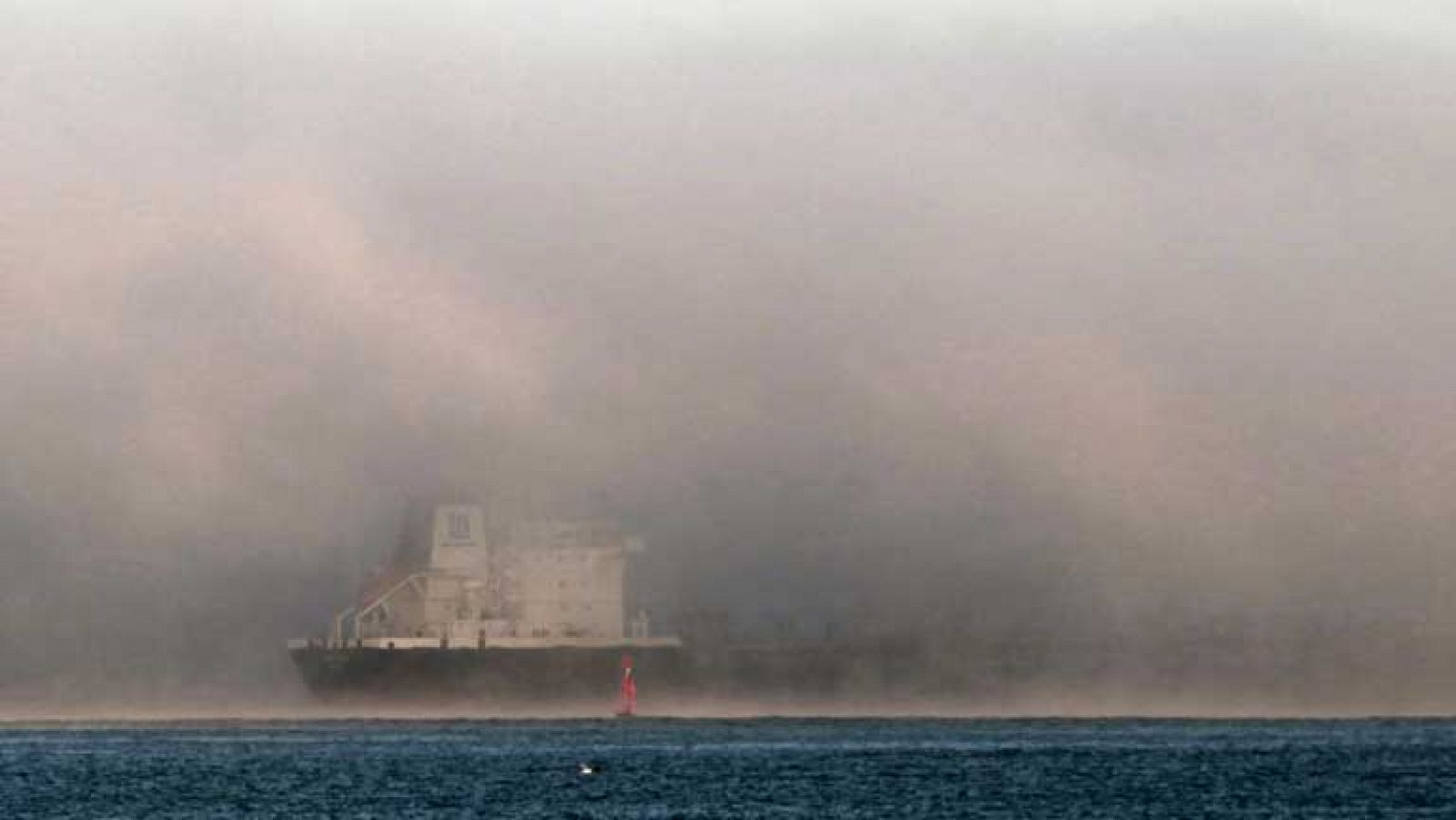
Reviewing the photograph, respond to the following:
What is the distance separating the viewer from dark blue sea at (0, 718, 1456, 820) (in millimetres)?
90688

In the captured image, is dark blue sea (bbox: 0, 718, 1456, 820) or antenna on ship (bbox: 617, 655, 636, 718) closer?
dark blue sea (bbox: 0, 718, 1456, 820)

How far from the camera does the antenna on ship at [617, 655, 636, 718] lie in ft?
622

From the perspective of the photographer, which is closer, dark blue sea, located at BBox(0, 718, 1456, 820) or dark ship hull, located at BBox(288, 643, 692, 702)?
dark blue sea, located at BBox(0, 718, 1456, 820)

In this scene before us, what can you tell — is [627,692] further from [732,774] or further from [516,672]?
[732,774]

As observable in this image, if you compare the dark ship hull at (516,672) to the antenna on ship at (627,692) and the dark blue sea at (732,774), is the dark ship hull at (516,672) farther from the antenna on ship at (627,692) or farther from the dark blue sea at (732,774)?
the dark blue sea at (732,774)

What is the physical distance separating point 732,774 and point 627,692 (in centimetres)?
7870

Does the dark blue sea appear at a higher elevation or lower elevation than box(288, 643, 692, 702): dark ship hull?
lower

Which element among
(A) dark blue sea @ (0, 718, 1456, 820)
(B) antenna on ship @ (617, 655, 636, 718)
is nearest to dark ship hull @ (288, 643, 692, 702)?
(B) antenna on ship @ (617, 655, 636, 718)

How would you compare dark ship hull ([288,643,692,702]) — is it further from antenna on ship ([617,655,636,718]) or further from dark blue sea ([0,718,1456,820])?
dark blue sea ([0,718,1456,820])

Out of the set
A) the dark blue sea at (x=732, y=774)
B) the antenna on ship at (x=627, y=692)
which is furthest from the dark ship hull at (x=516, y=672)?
the dark blue sea at (x=732, y=774)

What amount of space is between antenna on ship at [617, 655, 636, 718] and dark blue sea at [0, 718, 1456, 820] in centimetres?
1908

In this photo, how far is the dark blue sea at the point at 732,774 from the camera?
90.7 metres

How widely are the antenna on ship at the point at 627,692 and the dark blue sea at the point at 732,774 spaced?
19083 mm

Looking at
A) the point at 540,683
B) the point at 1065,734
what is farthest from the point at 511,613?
the point at 1065,734
